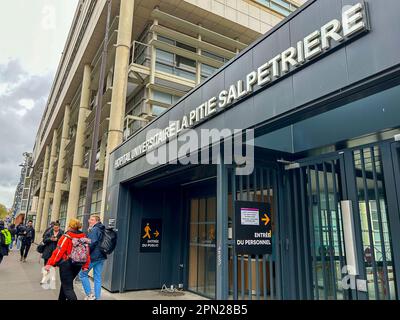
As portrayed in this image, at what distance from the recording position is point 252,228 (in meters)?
4.71

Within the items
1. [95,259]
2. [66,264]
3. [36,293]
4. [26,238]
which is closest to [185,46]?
[26,238]

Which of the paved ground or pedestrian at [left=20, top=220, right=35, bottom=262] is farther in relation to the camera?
pedestrian at [left=20, top=220, right=35, bottom=262]

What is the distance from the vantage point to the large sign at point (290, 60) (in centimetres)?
306

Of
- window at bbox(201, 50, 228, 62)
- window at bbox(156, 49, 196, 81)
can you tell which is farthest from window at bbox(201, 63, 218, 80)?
window at bbox(201, 50, 228, 62)

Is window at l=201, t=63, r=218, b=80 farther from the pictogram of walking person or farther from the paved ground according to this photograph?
the paved ground

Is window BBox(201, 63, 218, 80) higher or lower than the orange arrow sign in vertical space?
higher

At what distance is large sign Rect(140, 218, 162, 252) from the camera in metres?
9.19

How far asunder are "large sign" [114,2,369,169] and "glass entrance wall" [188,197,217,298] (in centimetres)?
322

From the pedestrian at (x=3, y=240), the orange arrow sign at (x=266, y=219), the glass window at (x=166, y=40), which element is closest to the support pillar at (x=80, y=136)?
the glass window at (x=166, y=40)

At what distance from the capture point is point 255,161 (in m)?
5.21

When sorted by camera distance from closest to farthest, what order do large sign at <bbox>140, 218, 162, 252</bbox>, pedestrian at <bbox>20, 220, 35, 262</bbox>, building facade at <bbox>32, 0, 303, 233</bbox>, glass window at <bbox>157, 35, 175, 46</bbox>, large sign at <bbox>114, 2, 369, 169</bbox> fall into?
large sign at <bbox>114, 2, 369, 169</bbox> < large sign at <bbox>140, 218, 162, 252</bbox> < pedestrian at <bbox>20, 220, 35, 262</bbox> < building facade at <bbox>32, 0, 303, 233</bbox> < glass window at <bbox>157, 35, 175, 46</bbox>

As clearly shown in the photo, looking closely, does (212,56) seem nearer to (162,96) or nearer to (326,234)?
(162,96)

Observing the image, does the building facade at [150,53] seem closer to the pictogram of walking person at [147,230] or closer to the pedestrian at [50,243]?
the pedestrian at [50,243]
